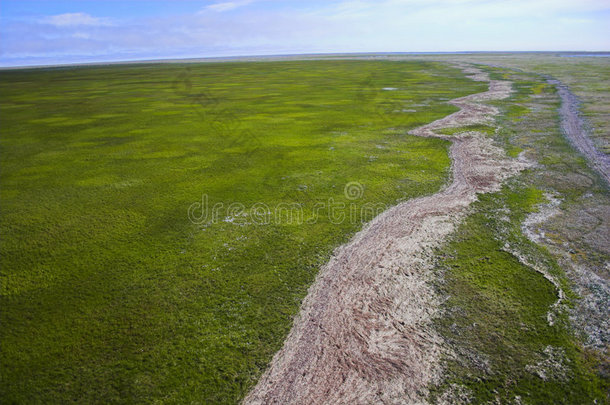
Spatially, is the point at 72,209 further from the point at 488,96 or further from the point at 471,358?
the point at 488,96

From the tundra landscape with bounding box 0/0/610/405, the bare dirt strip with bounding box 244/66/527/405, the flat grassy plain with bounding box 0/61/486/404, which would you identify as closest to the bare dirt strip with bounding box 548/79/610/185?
the tundra landscape with bounding box 0/0/610/405

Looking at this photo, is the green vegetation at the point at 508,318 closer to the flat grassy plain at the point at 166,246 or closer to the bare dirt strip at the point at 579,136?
the flat grassy plain at the point at 166,246

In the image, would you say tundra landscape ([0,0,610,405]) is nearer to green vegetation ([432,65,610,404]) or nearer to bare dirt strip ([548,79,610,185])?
green vegetation ([432,65,610,404])

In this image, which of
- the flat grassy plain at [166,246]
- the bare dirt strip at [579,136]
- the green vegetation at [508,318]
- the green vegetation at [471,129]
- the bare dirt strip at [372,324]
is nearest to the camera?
the green vegetation at [508,318]

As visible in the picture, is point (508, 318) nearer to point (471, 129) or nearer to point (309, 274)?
point (309, 274)


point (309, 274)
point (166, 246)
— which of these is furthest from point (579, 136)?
point (166, 246)

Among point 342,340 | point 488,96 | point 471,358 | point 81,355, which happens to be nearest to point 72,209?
point 81,355

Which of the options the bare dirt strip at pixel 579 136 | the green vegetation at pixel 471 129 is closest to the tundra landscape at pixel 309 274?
the bare dirt strip at pixel 579 136

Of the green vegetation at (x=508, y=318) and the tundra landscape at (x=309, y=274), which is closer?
the green vegetation at (x=508, y=318)
